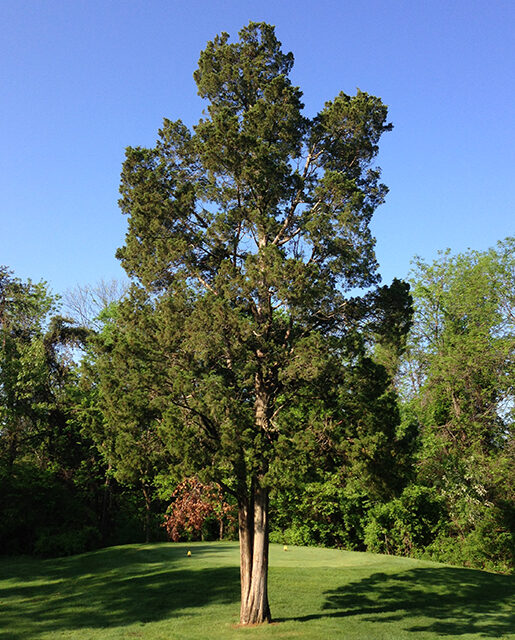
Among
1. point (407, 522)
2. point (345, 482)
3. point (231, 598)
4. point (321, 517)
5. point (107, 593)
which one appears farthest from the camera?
point (321, 517)

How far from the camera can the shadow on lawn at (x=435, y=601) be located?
445 inches

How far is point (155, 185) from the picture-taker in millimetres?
11992

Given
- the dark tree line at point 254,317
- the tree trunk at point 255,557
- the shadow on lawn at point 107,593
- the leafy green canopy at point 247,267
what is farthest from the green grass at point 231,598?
the leafy green canopy at point 247,267

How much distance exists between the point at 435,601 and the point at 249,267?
9.79 meters

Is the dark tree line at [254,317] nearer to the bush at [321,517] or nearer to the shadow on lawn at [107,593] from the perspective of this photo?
the shadow on lawn at [107,593]

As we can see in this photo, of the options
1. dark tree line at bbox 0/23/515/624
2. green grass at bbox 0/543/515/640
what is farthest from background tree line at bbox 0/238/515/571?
dark tree line at bbox 0/23/515/624

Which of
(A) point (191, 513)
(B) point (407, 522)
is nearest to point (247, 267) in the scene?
(A) point (191, 513)

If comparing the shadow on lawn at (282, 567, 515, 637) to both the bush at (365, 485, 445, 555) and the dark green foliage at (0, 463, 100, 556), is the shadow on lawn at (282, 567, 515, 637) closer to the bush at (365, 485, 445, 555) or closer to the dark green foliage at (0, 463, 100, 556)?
the bush at (365, 485, 445, 555)

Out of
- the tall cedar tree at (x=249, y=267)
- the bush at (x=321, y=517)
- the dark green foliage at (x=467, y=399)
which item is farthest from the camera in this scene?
the bush at (x=321, y=517)

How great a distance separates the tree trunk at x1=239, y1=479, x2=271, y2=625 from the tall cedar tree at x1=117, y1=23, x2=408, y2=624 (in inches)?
1.1

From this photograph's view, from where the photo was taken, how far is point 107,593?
13531 millimetres

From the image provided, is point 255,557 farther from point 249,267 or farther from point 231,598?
point 249,267

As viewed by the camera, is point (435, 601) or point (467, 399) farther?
point (467, 399)

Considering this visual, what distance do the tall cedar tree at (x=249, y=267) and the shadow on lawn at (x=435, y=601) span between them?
3.13 meters
